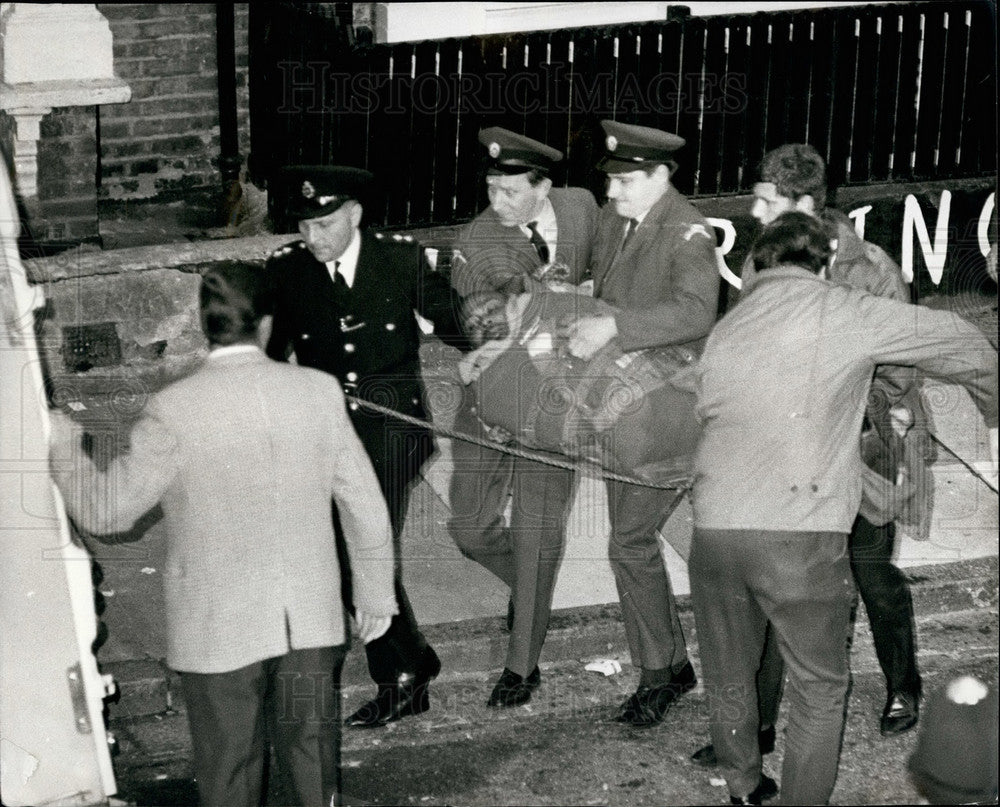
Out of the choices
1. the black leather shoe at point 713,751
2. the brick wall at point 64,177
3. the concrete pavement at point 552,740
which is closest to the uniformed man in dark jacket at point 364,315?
the concrete pavement at point 552,740

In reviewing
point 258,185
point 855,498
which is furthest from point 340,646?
point 258,185

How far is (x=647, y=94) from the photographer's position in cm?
852

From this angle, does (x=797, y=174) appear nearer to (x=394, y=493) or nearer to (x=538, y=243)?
(x=538, y=243)

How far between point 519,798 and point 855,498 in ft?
4.82

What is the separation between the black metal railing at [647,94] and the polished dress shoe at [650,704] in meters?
3.60

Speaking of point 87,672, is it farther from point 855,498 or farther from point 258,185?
point 258,185

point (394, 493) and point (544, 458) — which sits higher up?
point (544, 458)

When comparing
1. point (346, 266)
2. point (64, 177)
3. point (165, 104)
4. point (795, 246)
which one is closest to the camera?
point (795, 246)

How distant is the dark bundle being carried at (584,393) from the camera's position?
16.6ft

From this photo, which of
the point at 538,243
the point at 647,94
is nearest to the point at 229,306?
the point at 538,243

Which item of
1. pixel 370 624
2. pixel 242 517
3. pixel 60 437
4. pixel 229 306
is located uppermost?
pixel 229 306

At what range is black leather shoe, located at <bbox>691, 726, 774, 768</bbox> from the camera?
5184mm

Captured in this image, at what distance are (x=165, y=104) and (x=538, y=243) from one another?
4.41 meters

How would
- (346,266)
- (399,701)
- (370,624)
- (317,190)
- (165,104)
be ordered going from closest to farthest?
1. (370,624)
2. (317,190)
3. (346,266)
4. (399,701)
5. (165,104)
